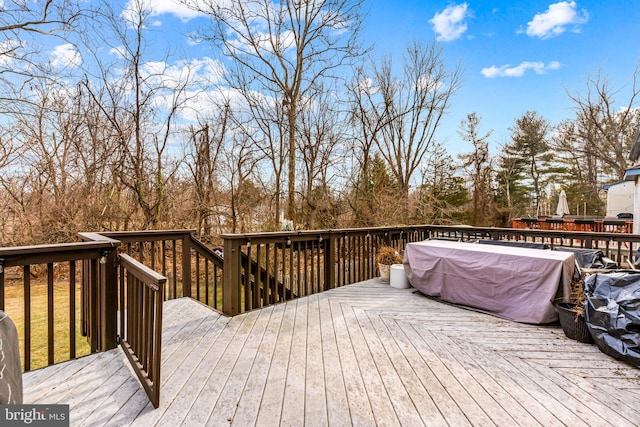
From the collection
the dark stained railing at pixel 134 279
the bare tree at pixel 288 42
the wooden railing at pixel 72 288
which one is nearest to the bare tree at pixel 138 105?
the bare tree at pixel 288 42

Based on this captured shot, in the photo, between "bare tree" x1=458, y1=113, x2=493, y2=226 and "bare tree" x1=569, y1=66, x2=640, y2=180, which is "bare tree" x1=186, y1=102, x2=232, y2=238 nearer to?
"bare tree" x1=458, y1=113, x2=493, y2=226

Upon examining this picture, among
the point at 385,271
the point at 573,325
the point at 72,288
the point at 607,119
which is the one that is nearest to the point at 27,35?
the point at 72,288

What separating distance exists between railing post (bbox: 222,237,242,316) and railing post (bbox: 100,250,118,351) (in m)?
1.05

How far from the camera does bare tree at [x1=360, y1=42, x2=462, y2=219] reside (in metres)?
10.9

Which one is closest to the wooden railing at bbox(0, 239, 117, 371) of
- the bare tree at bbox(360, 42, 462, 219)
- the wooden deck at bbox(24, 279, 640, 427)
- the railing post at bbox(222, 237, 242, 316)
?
the wooden deck at bbox(24, 279, 640, 427)

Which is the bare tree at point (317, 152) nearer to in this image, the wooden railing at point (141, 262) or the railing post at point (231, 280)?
the wooden railing at point (141, 262)

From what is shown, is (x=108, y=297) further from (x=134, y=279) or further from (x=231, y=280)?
(x=231, y=280)

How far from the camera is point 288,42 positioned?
912cm

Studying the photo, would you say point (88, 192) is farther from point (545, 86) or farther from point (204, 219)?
point (545, 86)

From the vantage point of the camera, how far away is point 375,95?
10.9 metres

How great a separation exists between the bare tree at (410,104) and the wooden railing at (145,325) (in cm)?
960

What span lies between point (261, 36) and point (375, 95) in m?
4.24

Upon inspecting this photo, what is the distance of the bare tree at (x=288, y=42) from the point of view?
8.84 meters

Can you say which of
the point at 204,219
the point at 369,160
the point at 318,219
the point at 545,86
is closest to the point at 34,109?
the point at 204,219
